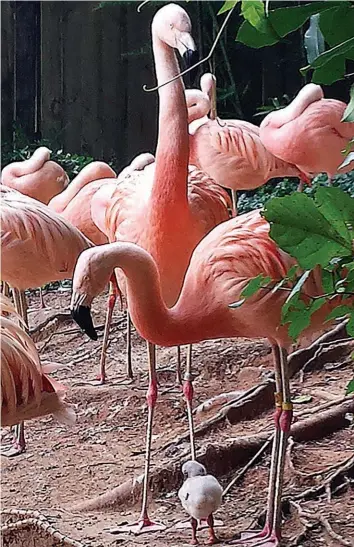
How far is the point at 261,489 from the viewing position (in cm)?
199

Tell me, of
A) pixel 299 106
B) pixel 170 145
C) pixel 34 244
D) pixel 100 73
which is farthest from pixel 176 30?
pixel 100 73

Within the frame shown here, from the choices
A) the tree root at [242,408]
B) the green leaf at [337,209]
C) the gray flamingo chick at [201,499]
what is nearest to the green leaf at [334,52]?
the green leaf at [337,209]

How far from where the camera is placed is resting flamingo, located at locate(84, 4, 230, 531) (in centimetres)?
180

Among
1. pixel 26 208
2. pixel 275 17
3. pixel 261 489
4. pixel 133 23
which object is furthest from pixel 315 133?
pixel 275 17

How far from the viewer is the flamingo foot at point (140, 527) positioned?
180 cm

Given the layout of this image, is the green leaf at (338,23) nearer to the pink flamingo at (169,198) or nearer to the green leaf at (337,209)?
the green leaf at (337,209)

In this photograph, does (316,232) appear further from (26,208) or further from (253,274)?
(26,208)

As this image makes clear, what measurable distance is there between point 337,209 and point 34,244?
5.41 feet

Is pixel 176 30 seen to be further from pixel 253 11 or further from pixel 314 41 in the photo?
pixel 253 11

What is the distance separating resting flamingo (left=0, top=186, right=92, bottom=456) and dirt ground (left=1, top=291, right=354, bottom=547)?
29 centimetres

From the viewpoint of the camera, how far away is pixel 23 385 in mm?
1339

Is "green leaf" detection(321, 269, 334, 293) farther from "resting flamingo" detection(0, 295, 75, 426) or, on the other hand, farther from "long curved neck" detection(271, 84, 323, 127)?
"long curved neck" detection(271, 84, 323, 127)

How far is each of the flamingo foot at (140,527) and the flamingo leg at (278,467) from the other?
7.5 inches

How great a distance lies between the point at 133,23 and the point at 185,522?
3631 millimetres
